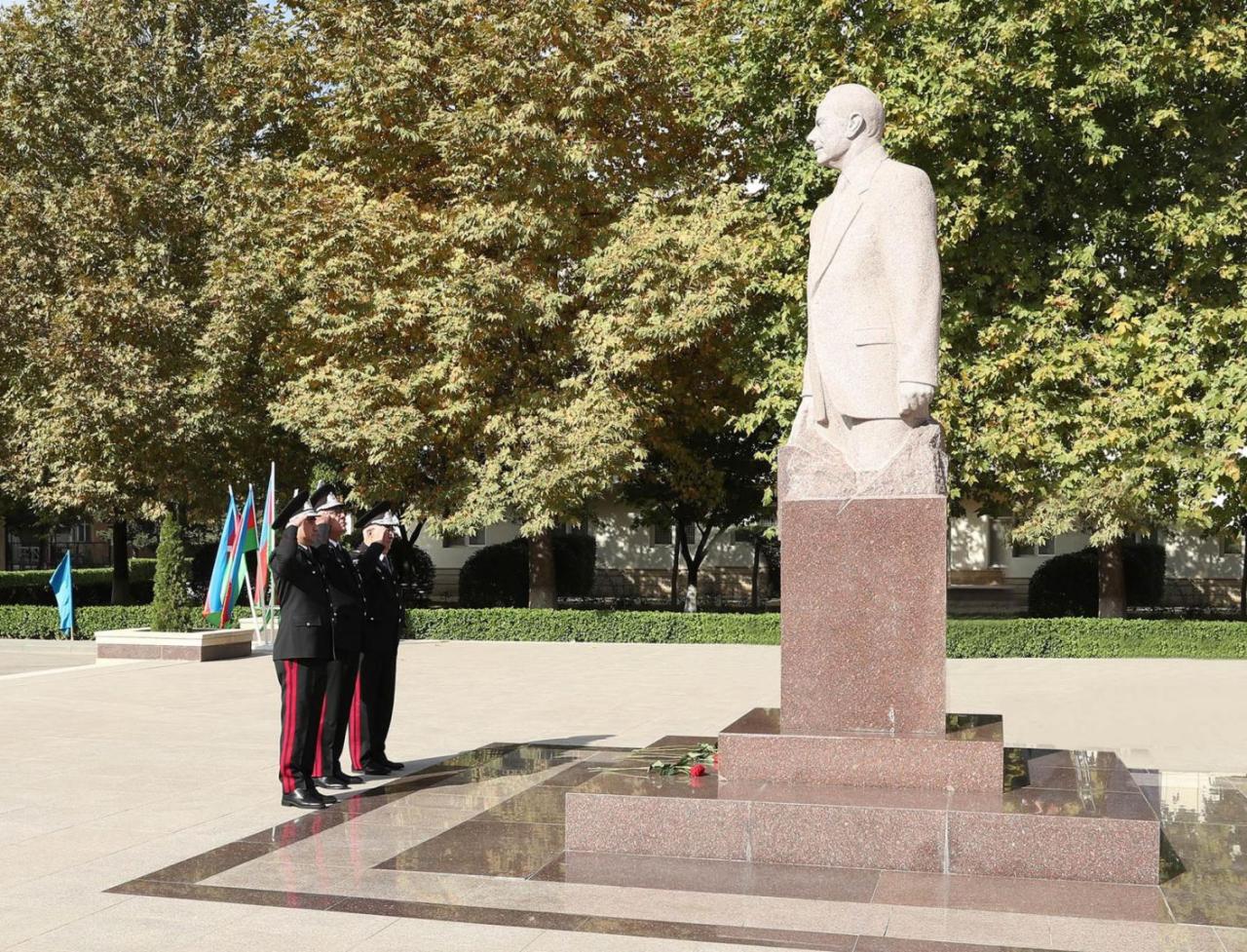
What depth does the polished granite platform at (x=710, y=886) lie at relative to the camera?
601 cm

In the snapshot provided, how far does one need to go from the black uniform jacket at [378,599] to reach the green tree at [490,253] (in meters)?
12.2

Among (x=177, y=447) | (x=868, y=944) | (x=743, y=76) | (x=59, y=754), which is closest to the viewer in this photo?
(x=868, y=944)

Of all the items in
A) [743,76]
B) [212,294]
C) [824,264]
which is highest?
[743,76]

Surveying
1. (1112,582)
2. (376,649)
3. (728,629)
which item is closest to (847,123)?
(376,649)

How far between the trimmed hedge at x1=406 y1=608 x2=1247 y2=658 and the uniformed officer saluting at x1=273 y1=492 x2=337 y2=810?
578 inches

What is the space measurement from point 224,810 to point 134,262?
21638mm

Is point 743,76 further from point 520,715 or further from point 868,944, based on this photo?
point 868,944

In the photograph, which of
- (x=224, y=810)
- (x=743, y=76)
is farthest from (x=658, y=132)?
(x=224, y=810)

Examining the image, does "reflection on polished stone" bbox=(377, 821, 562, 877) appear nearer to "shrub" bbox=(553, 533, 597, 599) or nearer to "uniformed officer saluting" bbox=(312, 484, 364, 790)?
"uniformed officer saluting" bbox=(312, 484, 364, 790)

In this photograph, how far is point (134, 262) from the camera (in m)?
27.9

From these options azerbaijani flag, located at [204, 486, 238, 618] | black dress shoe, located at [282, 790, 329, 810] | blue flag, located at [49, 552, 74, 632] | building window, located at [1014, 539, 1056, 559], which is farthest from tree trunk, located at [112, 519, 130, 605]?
building window, located at [1014, 539, 1056, 559]

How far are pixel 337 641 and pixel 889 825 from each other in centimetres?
429

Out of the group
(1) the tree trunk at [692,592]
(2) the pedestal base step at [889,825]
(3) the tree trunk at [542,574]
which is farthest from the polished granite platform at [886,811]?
(1) the tree trunk at [692,592]

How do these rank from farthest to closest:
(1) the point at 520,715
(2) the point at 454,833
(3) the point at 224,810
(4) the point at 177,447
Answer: (4) the point at 177,447 → (1) the point at 520,715 → (3) the point at 224,810 → (2) the point at 454,833
